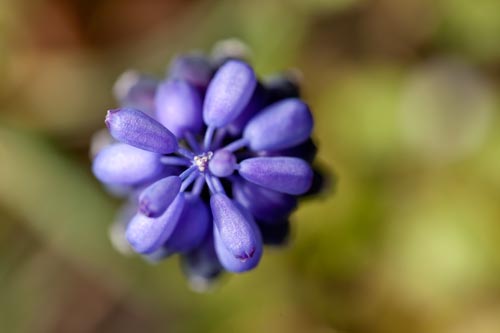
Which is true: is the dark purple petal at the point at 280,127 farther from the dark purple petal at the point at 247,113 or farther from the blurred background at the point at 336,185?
the blurred background at the point at 336,185

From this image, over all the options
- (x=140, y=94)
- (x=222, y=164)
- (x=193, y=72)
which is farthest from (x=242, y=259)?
(x=140, y=94)

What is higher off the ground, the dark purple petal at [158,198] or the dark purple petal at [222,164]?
the dark purple petal at [222,164]

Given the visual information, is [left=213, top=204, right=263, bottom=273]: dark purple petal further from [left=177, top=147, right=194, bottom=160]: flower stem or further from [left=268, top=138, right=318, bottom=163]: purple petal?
[left=268, top=138, right=318, bottom=163]: purple petal

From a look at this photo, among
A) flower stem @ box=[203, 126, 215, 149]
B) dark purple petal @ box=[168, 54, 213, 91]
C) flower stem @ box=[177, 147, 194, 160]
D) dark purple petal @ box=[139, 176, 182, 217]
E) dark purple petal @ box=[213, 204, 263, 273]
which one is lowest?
dark purple petal @ box=[139, 176, 182, 217]

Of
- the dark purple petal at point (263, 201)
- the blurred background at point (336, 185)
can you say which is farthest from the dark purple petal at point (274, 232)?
the blurred background at point (336, 185)

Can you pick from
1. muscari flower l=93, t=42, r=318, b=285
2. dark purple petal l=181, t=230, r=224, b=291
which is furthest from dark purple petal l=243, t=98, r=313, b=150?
dark purple petal l=181, t=230, r=224, b=291

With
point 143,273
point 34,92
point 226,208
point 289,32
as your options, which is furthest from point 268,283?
point 226,208

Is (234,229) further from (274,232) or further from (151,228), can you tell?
(274,232)

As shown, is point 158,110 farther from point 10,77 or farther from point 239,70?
point 10,77
